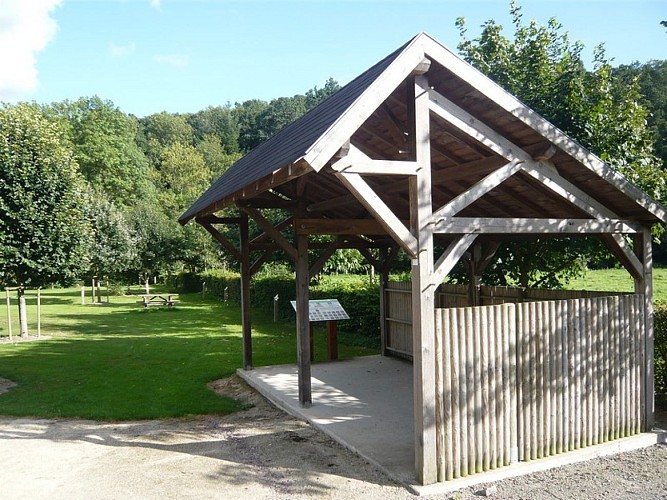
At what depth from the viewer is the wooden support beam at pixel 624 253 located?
21.8ft

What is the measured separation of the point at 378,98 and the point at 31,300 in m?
31.6

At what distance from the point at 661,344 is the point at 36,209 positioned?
15.3 metres

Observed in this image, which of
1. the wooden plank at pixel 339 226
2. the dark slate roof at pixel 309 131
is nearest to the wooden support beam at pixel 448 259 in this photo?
the dark slate roof at pixel 309 131

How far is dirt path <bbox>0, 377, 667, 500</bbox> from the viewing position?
523 centimetres

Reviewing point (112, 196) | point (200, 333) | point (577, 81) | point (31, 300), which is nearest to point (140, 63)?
point (200, 333)

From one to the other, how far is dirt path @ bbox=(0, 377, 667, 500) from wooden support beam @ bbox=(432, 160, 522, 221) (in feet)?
8.77

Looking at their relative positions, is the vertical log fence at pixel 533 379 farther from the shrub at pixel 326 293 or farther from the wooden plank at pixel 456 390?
the shrub at pixel 326 293

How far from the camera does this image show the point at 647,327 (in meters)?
6.75

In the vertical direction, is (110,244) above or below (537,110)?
below

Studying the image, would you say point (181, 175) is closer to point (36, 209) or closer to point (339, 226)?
point (36, 209)

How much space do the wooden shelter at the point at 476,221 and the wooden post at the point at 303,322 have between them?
70 cm

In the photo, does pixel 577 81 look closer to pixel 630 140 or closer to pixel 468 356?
pixel 630 140

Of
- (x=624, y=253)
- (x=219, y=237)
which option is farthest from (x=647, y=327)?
(x=219, y=237)

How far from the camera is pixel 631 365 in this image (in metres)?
6.62
